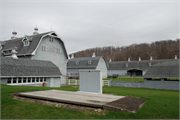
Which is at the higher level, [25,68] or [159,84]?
[25,68]

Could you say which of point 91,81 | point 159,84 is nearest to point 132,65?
point 159,84

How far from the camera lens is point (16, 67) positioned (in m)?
18.3

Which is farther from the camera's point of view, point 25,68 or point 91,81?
point 25,68

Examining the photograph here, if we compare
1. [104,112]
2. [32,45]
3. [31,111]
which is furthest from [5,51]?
[104,112]

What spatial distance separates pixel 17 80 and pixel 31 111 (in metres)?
13.7

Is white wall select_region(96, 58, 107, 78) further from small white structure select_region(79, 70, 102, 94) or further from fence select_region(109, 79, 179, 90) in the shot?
small white structure select_region(79, 70, 102, 94)

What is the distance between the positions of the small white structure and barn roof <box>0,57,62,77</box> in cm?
1034

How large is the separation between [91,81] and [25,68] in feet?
39.7

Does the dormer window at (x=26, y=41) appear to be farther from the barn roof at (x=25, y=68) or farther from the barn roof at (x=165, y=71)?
the barn roof at (x=165, y=71)

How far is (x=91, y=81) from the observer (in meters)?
10.5

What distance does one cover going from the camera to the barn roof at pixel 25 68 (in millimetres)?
17188

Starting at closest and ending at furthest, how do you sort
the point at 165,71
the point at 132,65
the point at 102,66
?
1. the point at 165,71
2. the point at 102,66
3. the point at 132,65

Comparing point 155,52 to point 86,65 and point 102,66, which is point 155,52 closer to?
point 102,66

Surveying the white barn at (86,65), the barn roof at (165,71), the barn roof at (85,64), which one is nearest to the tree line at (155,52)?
the white barn at (86,65)
